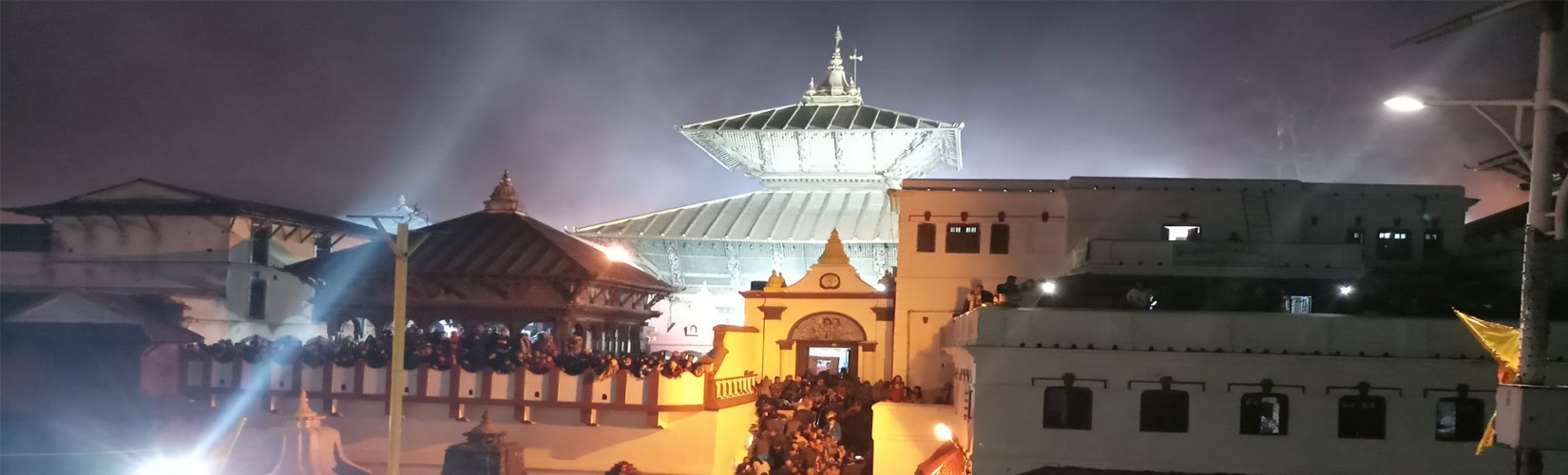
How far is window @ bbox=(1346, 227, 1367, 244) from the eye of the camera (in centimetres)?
3009

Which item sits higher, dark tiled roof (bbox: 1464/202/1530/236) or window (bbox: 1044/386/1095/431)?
dark tiled roof (bbox: 1464/202/1530/236)

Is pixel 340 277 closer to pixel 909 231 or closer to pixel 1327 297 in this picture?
pixel 909 231

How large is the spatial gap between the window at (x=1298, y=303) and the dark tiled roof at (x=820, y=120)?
18.4 metres

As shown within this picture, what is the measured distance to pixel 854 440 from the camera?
1157 inches

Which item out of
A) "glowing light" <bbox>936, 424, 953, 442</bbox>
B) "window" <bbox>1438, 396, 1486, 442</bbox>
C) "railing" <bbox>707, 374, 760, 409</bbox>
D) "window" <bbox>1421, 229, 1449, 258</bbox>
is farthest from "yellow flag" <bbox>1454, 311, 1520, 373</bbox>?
"railing" <bbox>707, 374, 760, 409</bbox>

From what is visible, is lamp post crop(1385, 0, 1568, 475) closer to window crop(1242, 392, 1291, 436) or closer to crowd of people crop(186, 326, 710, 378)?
window crop(1242, 392, 1291, 436)

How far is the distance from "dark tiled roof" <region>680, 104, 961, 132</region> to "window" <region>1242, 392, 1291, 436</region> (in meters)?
21.8

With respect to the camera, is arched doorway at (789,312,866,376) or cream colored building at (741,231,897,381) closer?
cream colored building at (741,231,897,381)

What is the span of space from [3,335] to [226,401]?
677 centimetres

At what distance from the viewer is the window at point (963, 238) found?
3231cm

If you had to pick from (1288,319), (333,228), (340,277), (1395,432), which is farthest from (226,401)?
(1395,432)

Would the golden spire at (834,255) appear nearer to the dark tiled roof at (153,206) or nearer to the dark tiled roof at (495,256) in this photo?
the dark tiled roof at (495,256)

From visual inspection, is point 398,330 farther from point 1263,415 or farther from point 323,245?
point 323,245

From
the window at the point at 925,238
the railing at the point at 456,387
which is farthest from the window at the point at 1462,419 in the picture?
the railing at the point at 456,387
